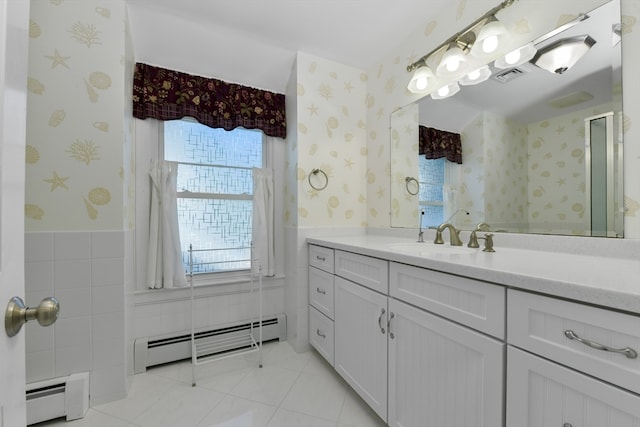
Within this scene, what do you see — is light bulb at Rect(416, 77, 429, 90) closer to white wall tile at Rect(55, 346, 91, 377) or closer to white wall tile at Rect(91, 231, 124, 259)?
white wall tile at Rect(91, 231, 124, 259)

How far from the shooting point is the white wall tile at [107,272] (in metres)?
1.44

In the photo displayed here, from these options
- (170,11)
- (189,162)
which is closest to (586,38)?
(170,11)

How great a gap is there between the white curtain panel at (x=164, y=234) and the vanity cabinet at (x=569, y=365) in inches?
75.8

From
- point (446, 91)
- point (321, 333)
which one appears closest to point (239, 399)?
point (321, 333)

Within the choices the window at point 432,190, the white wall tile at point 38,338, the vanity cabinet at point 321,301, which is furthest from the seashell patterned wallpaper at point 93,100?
the vanity cabinet at point 321,301

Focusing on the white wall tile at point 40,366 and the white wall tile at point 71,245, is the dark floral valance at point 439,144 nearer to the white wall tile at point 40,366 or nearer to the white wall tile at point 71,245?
the white wall tile at point 71,245

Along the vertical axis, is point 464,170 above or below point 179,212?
above

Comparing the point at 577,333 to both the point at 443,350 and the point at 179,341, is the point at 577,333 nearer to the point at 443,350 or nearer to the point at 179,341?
the point at 443,350

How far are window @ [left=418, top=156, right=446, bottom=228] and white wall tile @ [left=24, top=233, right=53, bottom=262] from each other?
2159 millimetres

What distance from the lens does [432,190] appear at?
1.81 metres

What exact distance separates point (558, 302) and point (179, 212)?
2.15m

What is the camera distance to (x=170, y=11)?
166 cm

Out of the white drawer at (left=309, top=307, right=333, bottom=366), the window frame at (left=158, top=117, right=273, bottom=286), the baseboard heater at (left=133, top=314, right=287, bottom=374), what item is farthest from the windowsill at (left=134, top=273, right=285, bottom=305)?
the white drawer at (left=309, top=307, right=333, bottom=366)

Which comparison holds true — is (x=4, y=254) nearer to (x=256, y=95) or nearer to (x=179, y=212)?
(x=179, y=212)
